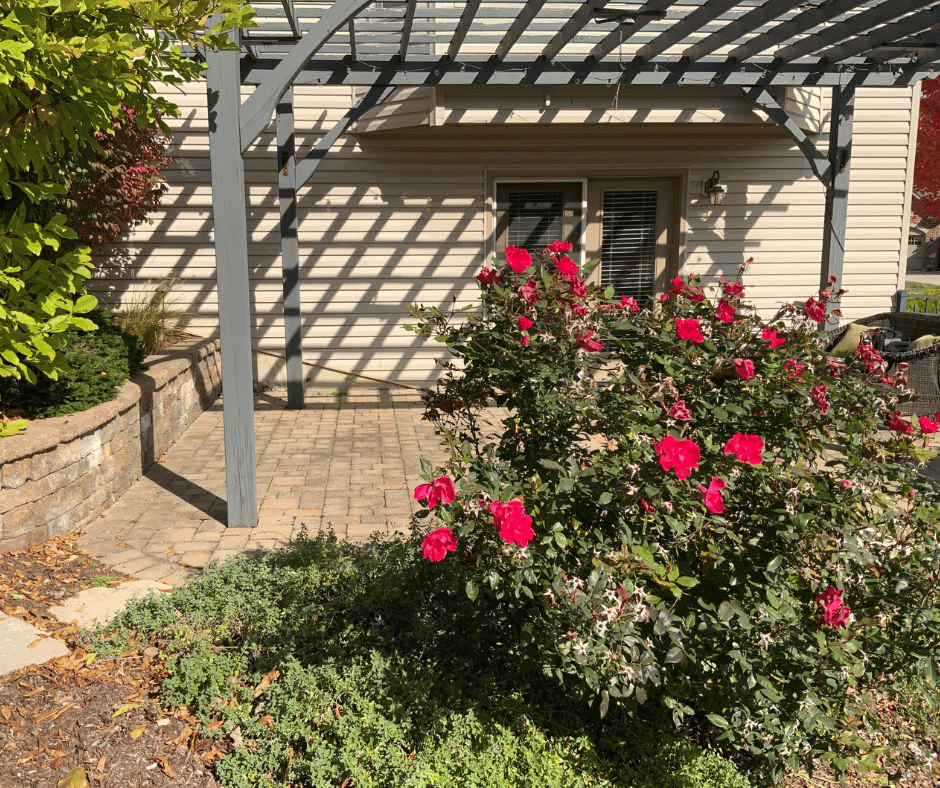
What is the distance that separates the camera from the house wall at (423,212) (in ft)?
29.4

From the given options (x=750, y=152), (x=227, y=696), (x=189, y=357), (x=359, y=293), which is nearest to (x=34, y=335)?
(x=227, y=696)

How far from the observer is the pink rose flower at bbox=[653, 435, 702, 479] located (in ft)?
6.98

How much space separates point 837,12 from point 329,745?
615 centimetres

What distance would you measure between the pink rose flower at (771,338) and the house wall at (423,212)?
21.7 feet

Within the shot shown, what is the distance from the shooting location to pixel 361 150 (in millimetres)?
9008

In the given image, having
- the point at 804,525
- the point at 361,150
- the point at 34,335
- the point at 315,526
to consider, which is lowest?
the point at 315,526

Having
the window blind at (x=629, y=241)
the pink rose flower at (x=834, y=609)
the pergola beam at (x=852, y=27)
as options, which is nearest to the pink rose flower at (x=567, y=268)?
the pink rose flower at (x=834, y=609)

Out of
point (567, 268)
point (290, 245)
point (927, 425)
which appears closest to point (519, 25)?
point (290, 245)

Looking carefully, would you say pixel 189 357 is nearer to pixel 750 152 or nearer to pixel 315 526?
pixel 315 526

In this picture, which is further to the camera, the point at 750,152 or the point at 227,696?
the point at 750,152

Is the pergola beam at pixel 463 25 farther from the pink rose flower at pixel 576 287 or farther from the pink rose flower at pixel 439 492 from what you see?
the pink rose flower at pixel 439 492

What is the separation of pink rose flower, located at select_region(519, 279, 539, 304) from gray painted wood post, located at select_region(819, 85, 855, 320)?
20.6 feet

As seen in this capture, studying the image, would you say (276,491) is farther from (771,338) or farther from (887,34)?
(887,34)

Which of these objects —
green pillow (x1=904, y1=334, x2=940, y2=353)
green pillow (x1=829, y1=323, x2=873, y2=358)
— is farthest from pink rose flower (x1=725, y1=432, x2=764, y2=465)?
green pillow (x1=829, y1=323, x2=873, y2=358)
